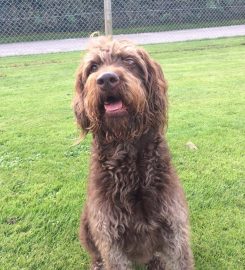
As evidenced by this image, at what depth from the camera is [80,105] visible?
3215 millimetres

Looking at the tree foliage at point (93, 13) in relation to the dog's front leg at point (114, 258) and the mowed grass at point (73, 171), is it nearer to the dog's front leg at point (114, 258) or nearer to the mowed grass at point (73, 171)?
the mowed grass at point (73, 171)

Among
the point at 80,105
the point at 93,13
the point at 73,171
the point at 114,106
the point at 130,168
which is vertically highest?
the point at 114,106

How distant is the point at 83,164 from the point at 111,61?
252cm

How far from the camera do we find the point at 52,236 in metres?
4.16

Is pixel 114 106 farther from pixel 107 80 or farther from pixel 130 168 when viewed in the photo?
pixel 130 168

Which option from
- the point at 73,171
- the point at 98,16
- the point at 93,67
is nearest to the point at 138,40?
the point at 98,16

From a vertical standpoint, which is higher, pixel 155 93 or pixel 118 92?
pixel 118 92

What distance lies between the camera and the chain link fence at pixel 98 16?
14.9 m

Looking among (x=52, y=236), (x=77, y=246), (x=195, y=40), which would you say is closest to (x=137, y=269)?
(x=77, y=246)

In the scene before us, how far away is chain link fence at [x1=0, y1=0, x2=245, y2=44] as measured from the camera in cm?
1495

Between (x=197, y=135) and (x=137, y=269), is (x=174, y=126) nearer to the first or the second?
(x=197, y=135)

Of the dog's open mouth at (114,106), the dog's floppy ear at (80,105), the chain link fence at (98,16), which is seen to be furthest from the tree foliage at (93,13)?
the dog's open mouth at (114,106)

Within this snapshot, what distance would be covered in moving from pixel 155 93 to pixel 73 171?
2350 millimetres

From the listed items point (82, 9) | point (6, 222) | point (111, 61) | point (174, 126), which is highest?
point (111, 61)
